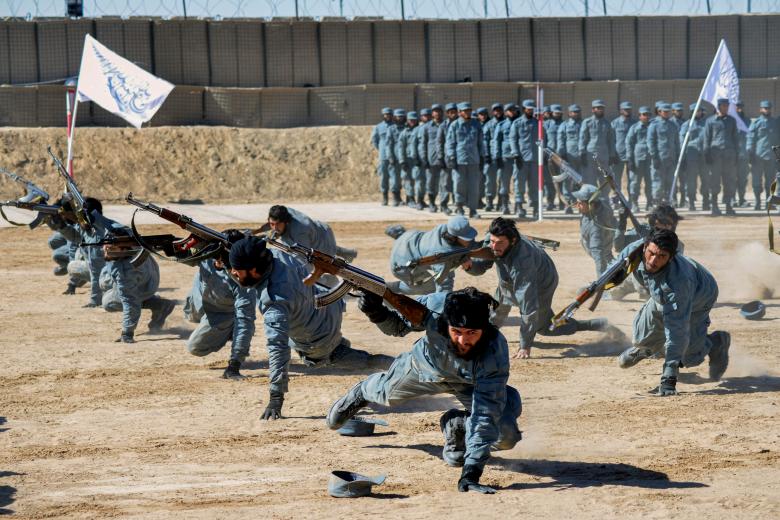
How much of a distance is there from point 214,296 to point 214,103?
22.3 meters

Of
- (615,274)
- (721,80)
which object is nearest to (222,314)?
(615,274)

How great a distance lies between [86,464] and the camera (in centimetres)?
798

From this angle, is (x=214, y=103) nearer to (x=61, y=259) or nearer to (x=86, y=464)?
(x=61, y=259)

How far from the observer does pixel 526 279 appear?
37.2 feet

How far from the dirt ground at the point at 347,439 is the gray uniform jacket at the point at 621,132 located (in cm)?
1255

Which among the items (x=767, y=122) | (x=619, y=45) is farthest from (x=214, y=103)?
(x=767, y=122)

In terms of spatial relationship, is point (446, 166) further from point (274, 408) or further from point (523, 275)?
point (274, 408)

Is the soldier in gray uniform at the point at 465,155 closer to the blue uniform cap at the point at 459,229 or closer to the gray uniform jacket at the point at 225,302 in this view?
the blue uniform cap at the point at 459,229

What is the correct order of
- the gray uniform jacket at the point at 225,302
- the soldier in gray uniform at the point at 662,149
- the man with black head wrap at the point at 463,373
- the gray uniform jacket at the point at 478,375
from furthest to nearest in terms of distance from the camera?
the soldier in gray uniform at the point at 662,149, the gray uniform jacket at the point at 225,302, the gray uniform jacket at the point at 478,375, the man with black head wrap at the point at 463,373

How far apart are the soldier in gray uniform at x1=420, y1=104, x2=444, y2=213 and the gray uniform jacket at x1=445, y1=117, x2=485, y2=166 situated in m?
0.75

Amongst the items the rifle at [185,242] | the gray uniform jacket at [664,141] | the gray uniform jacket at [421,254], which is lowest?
the gray uniform jacket at [421,254]

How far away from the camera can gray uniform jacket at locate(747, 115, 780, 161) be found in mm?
24984

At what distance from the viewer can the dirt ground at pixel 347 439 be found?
7035 millimetres

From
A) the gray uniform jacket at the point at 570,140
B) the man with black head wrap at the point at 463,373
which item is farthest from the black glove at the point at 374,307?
the gray uniform jacket at the point at 570,140
